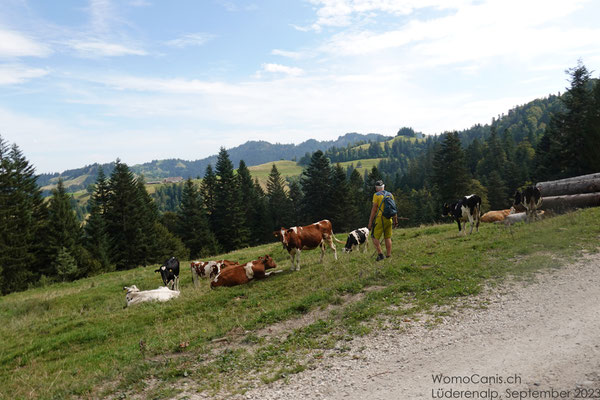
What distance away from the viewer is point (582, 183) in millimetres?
19859

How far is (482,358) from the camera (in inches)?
231

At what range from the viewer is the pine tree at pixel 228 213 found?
213ft

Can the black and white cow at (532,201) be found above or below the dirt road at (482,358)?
above

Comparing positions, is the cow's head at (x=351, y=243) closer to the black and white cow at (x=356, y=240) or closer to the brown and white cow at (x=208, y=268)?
the black and white cow at (x=356, y=240)

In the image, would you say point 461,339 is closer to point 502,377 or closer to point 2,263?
point 502,377

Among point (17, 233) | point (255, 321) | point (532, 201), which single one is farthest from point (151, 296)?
point (17, 233)

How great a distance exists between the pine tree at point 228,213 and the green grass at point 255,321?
4907cm

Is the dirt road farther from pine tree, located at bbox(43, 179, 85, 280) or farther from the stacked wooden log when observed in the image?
pine tree, located at bbox(43, 179, 85, 280)

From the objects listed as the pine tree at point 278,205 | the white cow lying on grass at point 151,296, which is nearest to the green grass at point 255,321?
the white cow lying on grass at point 151,296

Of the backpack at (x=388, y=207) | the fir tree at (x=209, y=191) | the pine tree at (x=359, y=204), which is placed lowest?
the pine tree at (x=359, y=204)

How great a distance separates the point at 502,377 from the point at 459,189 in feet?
196

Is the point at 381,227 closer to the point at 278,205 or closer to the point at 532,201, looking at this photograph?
the point at 532,201

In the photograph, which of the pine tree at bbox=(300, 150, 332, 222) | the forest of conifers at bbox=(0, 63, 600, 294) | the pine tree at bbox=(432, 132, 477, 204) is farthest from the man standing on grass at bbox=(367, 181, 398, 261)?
the pine tree at bbox=(300, 150, 332, 222)

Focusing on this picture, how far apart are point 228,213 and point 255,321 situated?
189ft
